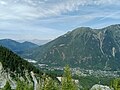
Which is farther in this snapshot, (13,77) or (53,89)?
(13,77)

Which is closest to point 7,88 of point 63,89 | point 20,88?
point 20,88

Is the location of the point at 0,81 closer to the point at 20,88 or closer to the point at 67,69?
the point at 20,88

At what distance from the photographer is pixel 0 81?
193 metres

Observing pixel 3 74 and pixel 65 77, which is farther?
pixel 3 74

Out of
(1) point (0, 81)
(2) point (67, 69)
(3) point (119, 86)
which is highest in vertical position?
(2) point (67, 69)

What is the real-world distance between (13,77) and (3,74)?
675cm

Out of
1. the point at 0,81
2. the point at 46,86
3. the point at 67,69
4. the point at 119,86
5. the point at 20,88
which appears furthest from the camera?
the point at 0,81

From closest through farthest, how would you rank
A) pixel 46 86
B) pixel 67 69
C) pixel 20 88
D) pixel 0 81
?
pixel 46 86
pixel 67 69
pixel 20 88
pixel 0 81

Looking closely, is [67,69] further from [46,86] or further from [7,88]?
[7,88]

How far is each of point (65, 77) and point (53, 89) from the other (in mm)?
6168

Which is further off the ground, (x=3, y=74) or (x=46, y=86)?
(x=46, y=86)

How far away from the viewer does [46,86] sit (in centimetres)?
6988

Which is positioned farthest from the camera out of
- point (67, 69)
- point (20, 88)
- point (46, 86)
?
point (20, 88)

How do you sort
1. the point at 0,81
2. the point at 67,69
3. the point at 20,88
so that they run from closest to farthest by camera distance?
the point at 67,69 < the point at 20,88 < the point at 0,81
